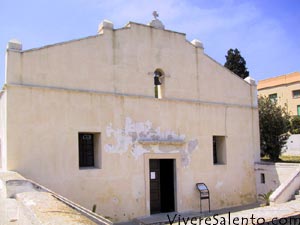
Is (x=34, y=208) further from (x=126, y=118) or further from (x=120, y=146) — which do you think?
(x=126, y=118)

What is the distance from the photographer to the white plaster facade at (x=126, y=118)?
36.3ft

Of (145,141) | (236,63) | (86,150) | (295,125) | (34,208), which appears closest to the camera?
(34,208)

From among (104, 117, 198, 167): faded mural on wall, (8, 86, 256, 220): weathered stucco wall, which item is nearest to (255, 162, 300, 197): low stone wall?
(8, 86, 256, 220): weathered stucco wall

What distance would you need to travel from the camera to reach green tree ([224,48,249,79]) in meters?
28.0

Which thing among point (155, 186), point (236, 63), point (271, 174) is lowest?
point (155, 186)

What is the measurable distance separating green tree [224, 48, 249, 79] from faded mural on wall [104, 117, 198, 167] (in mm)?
15032

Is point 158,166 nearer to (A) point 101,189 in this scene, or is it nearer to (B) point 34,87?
(A) point 101,189

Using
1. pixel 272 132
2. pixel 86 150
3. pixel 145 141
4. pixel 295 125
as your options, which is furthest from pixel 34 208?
pixel 295 125

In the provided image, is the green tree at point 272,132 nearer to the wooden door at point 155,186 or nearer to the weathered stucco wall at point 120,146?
the weathered stucco wall at point 120,146

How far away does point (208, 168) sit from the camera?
15055 mm

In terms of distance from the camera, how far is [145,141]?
43.6 feet

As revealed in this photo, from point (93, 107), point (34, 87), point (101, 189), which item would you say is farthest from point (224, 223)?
point (34, 87)

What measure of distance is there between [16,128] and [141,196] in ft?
17.0

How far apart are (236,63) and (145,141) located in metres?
17.3
